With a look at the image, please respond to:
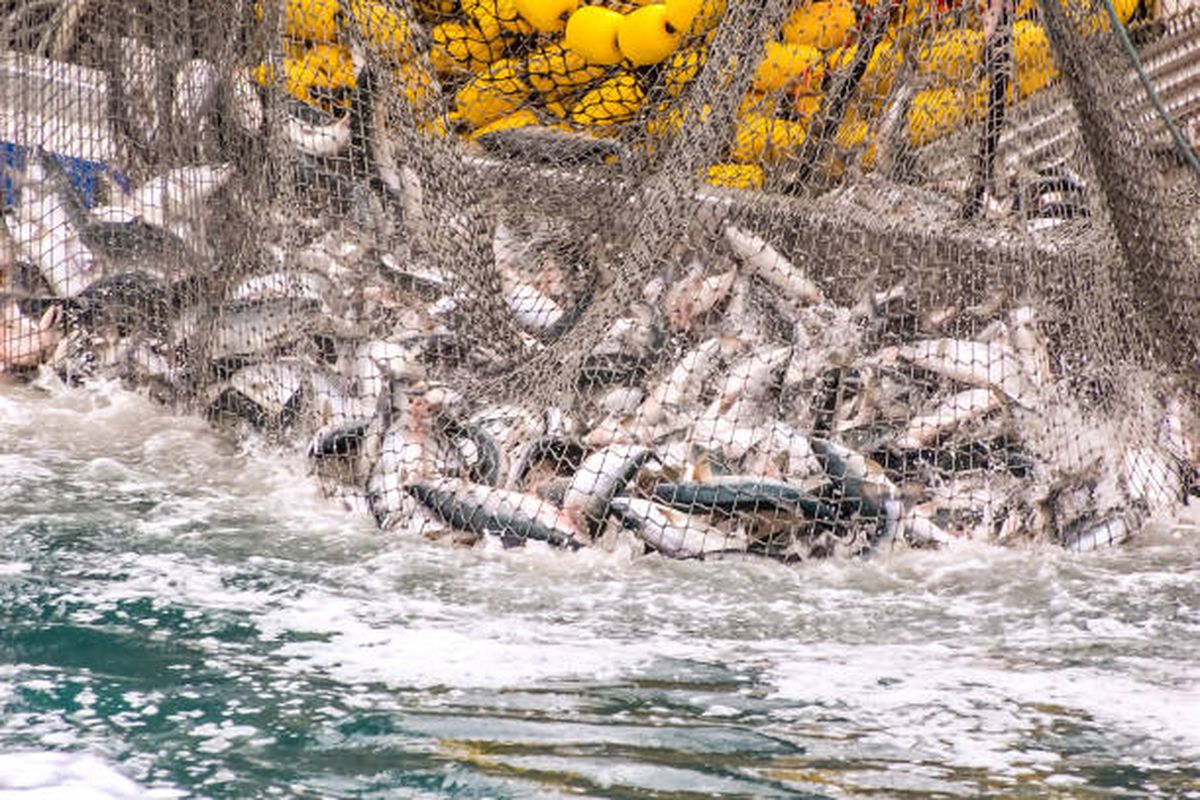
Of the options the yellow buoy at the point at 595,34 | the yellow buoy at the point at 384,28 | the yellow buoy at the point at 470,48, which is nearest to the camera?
the yellow buoy at the point at 384,28

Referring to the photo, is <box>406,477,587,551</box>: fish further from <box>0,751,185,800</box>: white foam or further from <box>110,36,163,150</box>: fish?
<box>110,36,163,150</box>: fish

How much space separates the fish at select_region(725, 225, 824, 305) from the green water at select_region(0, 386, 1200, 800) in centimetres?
107

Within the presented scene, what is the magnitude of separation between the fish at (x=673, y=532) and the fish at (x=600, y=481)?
0.06 meters

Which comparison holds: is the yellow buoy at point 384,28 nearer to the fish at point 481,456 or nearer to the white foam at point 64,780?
the fish at point 481,456

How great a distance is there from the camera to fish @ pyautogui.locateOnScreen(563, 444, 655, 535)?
4656mm

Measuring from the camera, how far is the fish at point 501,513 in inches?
181

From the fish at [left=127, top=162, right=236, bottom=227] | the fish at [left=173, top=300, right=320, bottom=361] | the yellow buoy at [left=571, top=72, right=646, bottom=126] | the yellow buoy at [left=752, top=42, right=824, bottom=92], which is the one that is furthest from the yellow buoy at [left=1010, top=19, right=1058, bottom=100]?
the fish at [left=127, top=162, right=236, bottom=227]

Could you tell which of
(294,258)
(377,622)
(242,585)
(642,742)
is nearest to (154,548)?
(242,585)

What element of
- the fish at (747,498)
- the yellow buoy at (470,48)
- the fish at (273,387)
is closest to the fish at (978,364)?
the fish at (747,498)

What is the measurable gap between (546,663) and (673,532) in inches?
34.8

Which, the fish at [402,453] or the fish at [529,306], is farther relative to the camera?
the fish at [529,306]

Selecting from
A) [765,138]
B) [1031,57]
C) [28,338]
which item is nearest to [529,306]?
[765,138]

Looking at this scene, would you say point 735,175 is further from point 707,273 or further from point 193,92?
point 193,92

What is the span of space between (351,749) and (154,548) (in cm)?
148
